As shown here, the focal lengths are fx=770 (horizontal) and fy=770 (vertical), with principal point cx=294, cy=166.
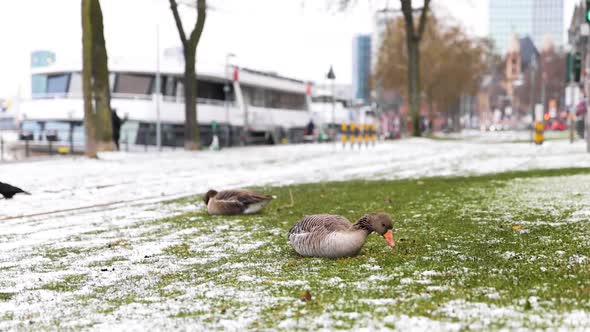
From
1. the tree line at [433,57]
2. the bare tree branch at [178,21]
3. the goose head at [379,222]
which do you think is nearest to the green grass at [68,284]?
the goose head at [379,222]

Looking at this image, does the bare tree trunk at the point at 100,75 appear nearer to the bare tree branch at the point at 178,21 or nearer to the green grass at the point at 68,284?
the bare tree branch at the point at 178,21

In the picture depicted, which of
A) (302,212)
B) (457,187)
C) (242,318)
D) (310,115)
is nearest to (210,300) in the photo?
(242,318)

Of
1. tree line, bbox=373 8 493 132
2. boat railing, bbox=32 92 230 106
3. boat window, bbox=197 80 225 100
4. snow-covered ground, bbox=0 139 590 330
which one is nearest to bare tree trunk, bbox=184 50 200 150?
snow-covered ground, bbox=0 139 590 330

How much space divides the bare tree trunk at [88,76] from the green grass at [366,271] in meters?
16.4

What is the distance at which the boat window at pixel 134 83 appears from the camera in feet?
158

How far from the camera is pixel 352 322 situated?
4.57 meters

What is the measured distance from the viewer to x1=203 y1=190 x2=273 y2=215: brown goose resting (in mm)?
10773

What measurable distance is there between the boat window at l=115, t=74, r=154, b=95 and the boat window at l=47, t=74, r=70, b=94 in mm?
4000

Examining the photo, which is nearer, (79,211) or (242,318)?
(242,318)

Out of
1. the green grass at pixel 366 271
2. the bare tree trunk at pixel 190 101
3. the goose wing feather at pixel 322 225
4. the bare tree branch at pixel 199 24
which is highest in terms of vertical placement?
the bare tree branch at pixel 199 24

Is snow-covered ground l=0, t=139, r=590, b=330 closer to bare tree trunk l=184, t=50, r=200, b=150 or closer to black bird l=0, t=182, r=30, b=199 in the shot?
black bird l=0, t=182, r=30, b=199

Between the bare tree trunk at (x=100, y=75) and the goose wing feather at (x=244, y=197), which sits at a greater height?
the bare tree trunk at (x=100, y=75)

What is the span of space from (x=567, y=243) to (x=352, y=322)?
11.8ft

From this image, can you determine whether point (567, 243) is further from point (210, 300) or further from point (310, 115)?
point (310, 115)
